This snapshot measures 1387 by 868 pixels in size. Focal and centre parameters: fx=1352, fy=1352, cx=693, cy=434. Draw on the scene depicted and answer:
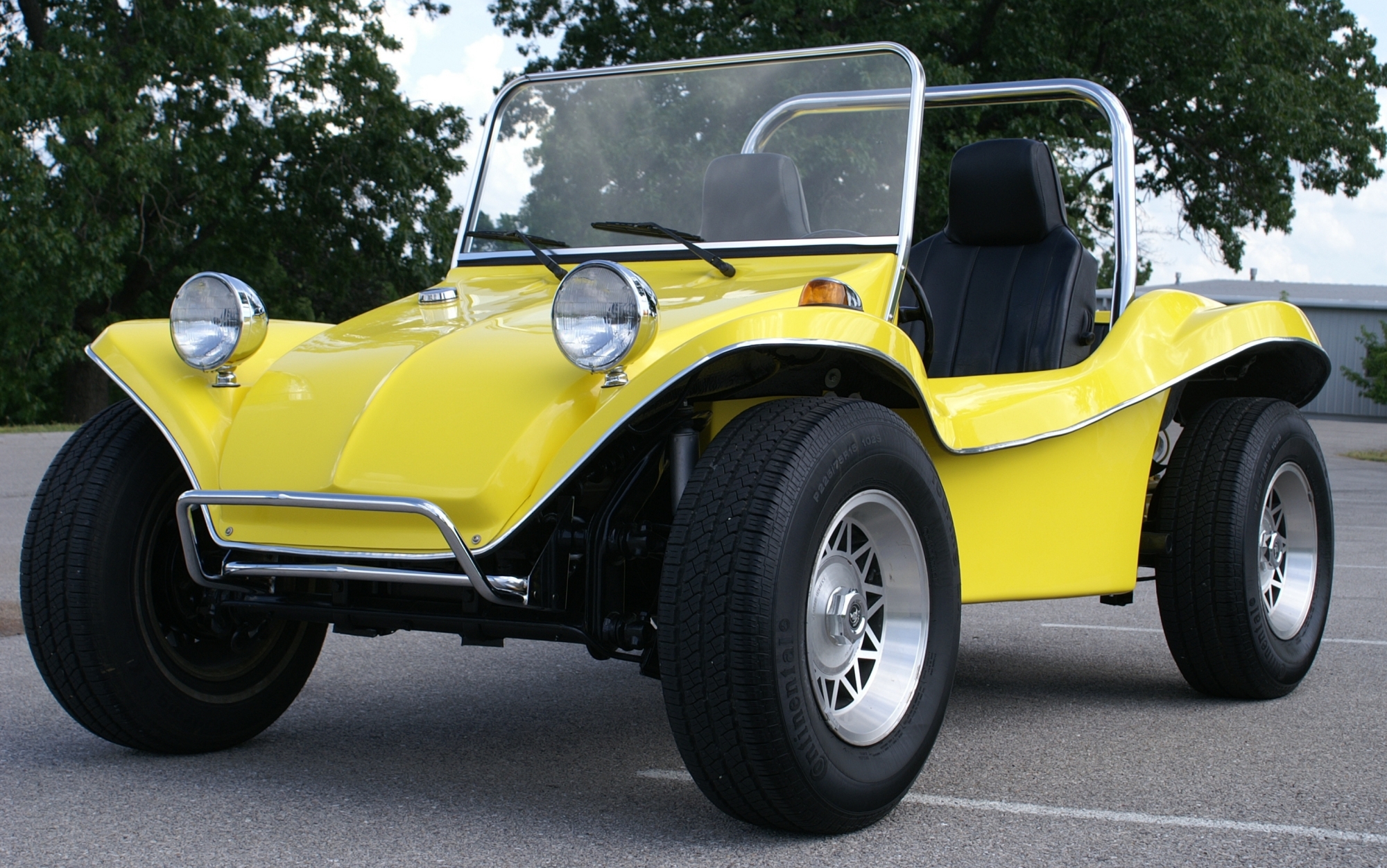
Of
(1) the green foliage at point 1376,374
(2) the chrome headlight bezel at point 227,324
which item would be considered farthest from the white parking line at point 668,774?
(1) the green foliage at point 1376,374

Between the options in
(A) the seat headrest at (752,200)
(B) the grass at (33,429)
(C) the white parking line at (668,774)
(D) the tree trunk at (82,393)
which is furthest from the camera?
(D) the tree trunk at (82,393)

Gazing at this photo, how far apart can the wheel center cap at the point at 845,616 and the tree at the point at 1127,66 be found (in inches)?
581

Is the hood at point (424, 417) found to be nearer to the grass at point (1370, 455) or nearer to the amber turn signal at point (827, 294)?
the amber turn signal at point (827, 294)

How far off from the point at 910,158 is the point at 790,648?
6.14 feet

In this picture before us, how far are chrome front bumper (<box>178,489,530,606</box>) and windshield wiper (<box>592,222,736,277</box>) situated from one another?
50.5 inches

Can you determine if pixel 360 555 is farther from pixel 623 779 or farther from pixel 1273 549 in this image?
pixel 1273 549

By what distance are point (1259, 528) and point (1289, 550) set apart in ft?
1.75

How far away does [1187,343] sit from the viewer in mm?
4219

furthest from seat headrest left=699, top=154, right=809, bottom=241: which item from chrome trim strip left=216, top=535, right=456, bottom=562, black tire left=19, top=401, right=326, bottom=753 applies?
black tire left=19, top=401, right=326, bottom=753

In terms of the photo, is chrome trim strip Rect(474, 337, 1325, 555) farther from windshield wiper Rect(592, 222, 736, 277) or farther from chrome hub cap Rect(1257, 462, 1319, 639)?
chrome hub cap Rect(1257, 462, 1319, 639)

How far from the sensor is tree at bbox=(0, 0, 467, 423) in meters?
18.8

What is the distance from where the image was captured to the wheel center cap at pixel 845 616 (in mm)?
2926

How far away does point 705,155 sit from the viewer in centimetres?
425

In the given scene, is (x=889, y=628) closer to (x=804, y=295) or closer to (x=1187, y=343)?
(x=804, y=295)
